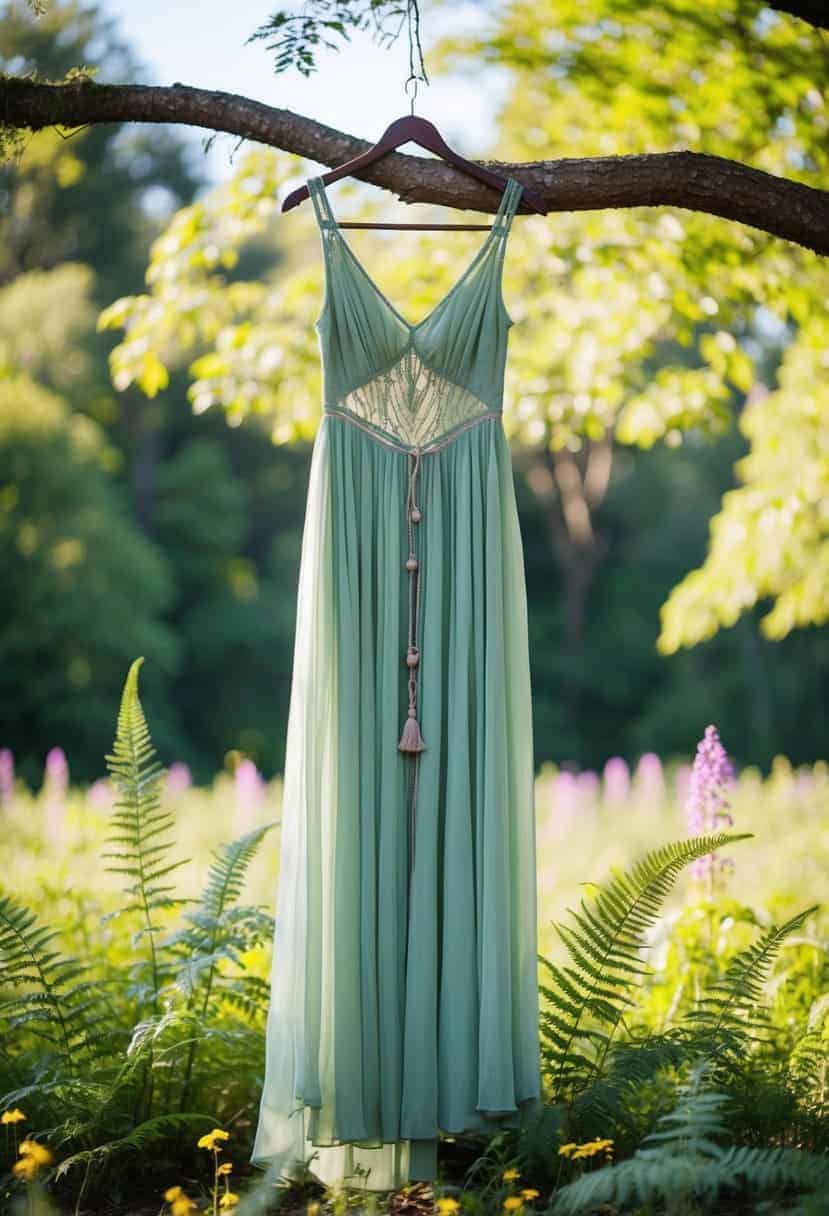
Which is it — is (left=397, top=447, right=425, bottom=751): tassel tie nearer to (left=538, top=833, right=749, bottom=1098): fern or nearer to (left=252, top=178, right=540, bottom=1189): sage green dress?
(left=252, top=178, right=540, bottom=1189): sage green dress

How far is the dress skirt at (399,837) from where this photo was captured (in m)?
2.38

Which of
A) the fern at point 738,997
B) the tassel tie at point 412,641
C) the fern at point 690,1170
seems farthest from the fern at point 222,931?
the fern at point 738,997

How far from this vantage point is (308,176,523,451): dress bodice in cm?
244

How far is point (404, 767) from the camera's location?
8.14 ft

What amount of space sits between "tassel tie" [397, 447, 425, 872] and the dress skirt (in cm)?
2

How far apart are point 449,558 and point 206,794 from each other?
5791mm

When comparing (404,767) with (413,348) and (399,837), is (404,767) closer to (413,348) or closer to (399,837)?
(399,837)

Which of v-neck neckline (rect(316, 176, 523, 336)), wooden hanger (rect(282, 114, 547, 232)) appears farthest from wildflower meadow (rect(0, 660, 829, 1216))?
wooden hanger (rect(282, 114, 547, 232))

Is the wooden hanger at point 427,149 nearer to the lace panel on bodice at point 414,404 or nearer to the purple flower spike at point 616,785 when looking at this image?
the lace panel on bodice at point 414,404

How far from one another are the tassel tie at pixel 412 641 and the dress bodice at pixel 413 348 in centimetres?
10

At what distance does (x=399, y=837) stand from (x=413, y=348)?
112cm

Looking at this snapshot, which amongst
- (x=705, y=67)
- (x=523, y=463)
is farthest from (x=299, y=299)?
(x=523, y=463)

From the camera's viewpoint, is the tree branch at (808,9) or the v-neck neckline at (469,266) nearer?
the v-neck neckline at (469,266)

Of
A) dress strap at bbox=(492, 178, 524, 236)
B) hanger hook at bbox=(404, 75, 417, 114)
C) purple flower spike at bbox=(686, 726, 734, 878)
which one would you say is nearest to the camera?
dress strap at bbox=(492, 178, 524, 236)
